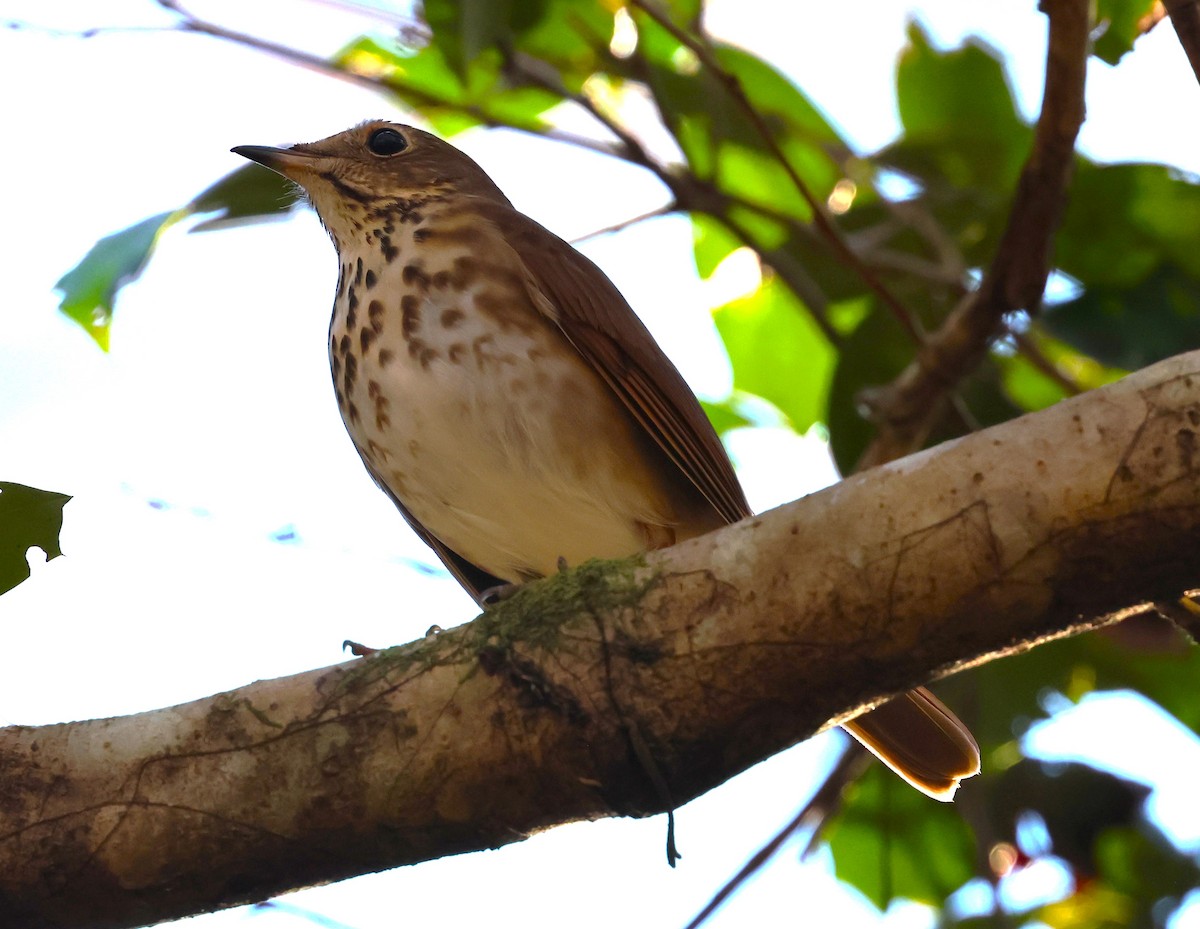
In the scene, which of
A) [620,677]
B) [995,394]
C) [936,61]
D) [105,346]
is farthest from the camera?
[936,61]

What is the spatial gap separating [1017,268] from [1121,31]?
63cm

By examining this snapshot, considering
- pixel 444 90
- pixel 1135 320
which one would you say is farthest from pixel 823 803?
pixel 444 90

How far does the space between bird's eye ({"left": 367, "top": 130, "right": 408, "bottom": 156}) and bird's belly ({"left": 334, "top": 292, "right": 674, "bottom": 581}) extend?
3.07 ft

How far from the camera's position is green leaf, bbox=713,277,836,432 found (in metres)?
4.99

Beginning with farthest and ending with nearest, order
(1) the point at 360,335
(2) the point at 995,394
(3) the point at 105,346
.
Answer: (2) the point at 995,394, (3) the point at 105,346, (1) the point at 360,335

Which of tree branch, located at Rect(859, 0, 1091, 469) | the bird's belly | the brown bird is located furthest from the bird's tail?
tree branch, located at Rect(859, 0, 1091, 469)

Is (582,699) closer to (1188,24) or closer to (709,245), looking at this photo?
(1188,24)

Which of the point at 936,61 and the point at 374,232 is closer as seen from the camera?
the point at 374,232

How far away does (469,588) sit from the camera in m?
4.17

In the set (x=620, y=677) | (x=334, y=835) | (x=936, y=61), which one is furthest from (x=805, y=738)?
(x=936, y=61)

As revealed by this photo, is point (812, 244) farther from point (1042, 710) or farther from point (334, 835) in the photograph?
point (334, 835)

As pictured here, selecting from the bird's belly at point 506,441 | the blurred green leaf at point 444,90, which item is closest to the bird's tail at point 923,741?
the bird's belly at point 506,441

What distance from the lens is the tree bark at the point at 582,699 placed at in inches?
89.1

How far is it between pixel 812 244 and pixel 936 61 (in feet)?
2.82
